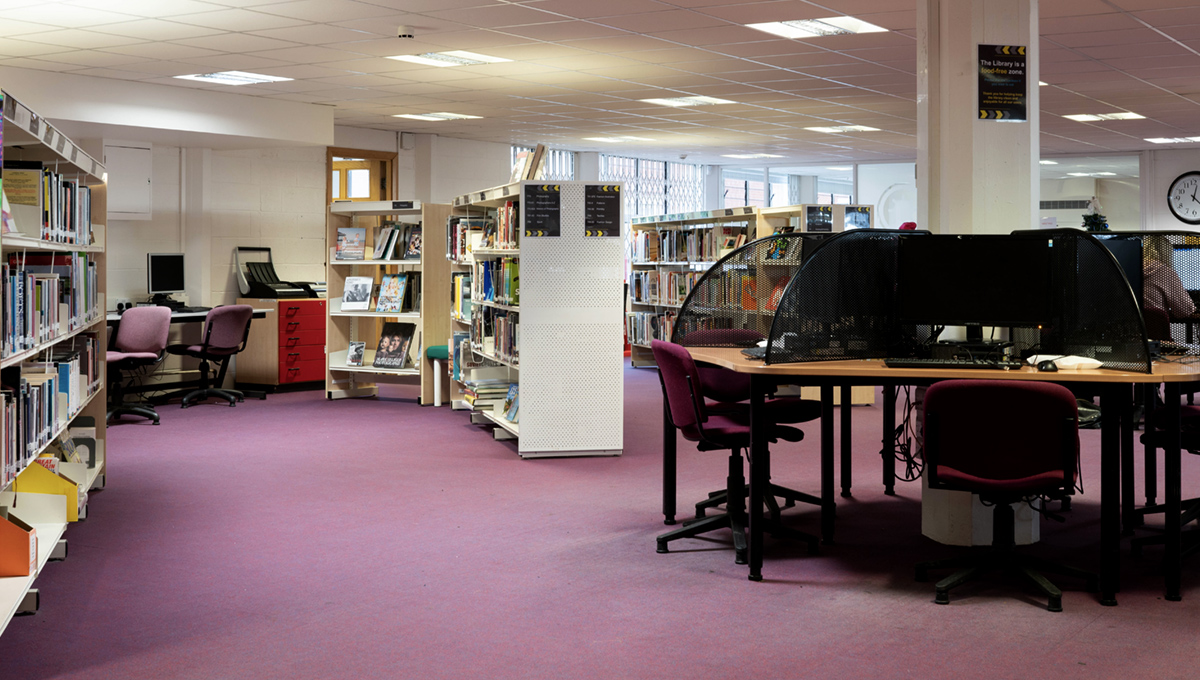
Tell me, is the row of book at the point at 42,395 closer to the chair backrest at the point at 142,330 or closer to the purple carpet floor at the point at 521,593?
the purple carpet floor at the point at 521,593

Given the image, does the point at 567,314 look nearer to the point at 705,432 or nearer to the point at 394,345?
the point at 705,432

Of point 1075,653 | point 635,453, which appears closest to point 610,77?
point 635,453

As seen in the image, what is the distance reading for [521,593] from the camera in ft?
12.5

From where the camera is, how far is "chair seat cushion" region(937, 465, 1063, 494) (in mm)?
3492

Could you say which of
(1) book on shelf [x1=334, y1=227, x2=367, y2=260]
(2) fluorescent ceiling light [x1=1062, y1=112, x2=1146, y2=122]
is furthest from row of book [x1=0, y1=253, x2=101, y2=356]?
(2) fluorescent ceiling light [x1=1062, y1=112, x2=1146, y2=122]

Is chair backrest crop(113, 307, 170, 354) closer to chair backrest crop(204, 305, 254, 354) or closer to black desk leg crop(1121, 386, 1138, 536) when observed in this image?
chair backrest crop(204, 305, 254, 354)

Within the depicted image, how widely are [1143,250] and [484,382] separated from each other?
4503mm

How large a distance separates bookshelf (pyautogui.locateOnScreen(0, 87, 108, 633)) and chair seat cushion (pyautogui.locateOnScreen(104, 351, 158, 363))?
2.58 m

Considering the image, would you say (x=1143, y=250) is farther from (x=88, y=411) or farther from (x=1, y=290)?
(x=88, y=411)

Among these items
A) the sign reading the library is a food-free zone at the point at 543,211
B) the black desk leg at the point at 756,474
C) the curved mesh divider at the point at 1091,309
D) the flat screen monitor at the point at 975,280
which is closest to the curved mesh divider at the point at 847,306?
the flat screen monitor at the point at 975,280

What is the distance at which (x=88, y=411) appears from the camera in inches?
222

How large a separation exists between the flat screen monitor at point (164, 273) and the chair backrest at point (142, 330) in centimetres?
136

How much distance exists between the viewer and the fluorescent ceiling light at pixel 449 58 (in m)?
8.19

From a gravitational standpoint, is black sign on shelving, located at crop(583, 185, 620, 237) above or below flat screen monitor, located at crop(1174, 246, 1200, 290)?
above
